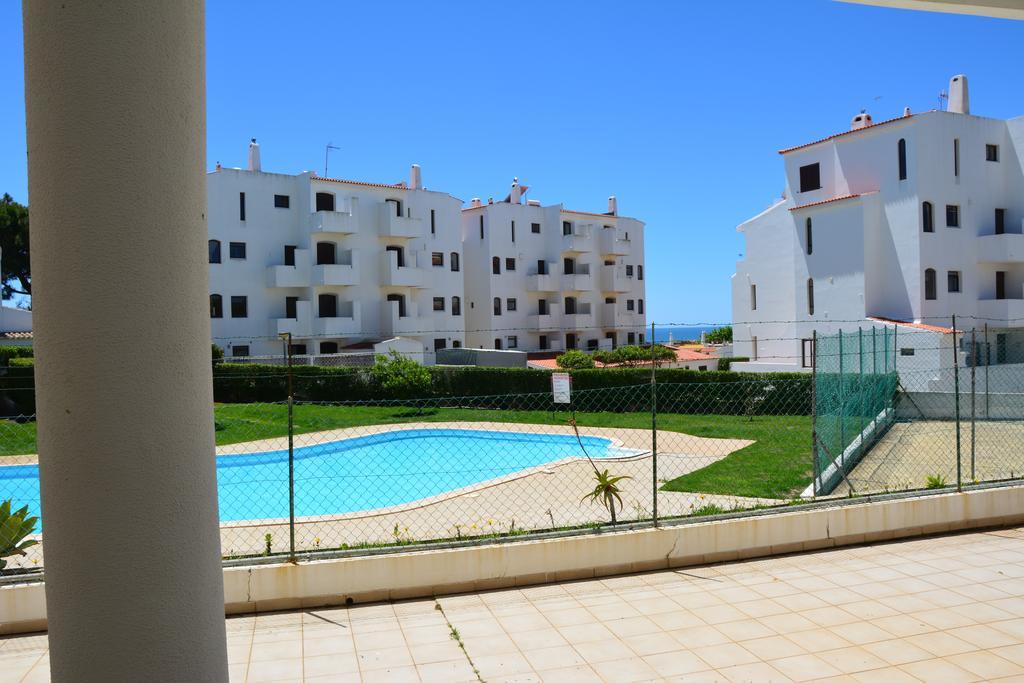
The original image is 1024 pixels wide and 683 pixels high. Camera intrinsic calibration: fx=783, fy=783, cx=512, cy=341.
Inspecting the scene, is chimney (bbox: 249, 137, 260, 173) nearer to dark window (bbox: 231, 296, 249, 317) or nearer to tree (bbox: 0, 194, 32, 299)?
dark window (bbox: 231, 296, 249, 317)

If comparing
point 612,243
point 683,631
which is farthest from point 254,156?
point 683,631

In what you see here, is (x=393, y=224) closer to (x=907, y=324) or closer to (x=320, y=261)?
(x=320, y=261)

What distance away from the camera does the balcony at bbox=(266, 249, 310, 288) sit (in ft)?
116

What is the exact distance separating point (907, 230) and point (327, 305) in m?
25.1

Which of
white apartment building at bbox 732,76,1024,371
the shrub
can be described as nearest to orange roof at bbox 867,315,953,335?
white apartment building at bbox 732,76,1024,371

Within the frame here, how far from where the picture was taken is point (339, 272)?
36.4 m

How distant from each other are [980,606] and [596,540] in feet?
9.30

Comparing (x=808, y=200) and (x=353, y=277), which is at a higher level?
(x=808, y=200)

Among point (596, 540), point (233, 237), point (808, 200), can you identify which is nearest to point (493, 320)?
point (233, 237)

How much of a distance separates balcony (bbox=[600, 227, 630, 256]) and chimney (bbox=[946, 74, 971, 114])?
2005cm

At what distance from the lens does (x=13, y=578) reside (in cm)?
559

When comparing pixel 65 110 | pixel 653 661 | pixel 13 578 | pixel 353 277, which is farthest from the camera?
pixel 353 277

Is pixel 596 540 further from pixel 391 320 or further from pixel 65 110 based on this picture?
pixel 391 320

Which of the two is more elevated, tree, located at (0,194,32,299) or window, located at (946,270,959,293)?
tree, located at (0,194,32,299)
